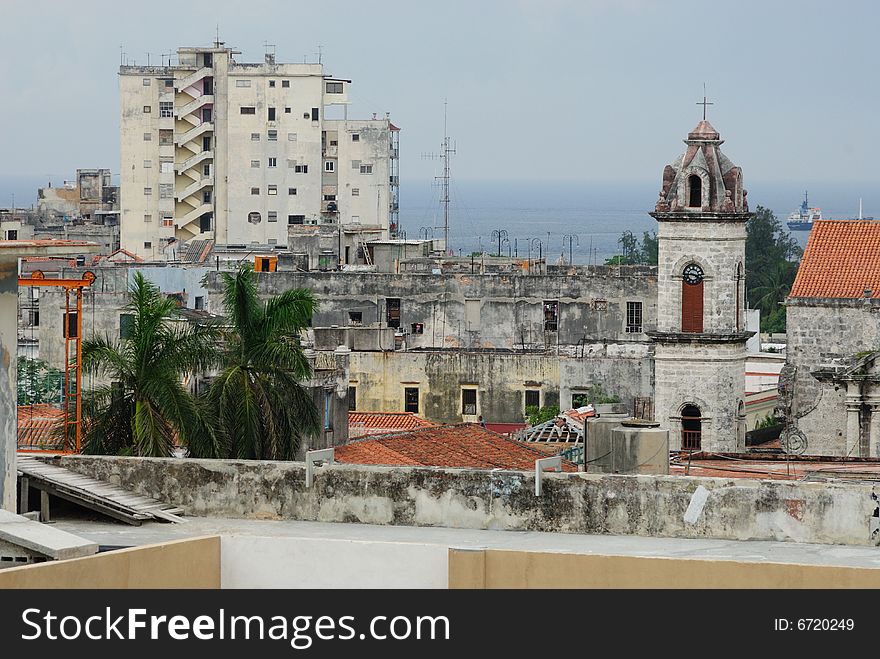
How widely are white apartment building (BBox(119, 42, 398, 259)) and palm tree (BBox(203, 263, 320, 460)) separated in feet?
247

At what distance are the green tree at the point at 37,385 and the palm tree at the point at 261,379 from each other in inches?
453

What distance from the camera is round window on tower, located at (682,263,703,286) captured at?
4822 centimetres

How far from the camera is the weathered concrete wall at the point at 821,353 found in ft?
161

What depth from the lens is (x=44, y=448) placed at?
26141 mm

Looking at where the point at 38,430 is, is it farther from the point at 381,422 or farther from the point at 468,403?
the point at 468,403

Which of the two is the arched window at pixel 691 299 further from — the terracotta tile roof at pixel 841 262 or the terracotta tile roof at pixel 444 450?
the terracotta tile roof at pixel 444 450

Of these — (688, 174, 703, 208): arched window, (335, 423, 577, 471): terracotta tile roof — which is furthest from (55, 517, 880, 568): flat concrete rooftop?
(688, 174, 703, 208): arched window

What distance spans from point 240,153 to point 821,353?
65.8m

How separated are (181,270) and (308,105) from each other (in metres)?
46.6

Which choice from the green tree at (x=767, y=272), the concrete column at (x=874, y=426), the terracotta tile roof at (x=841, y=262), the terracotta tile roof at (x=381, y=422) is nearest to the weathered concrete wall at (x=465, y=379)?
the terracotta tile roof at (x=381, y=422)

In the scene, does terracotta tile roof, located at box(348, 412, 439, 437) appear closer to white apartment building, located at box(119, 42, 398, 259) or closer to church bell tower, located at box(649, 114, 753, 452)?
church bell tower, located at box(649, 114, 753, 452)

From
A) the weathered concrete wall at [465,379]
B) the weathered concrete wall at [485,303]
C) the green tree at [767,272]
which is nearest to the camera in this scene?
the weathered concrete wall at [465,379]
